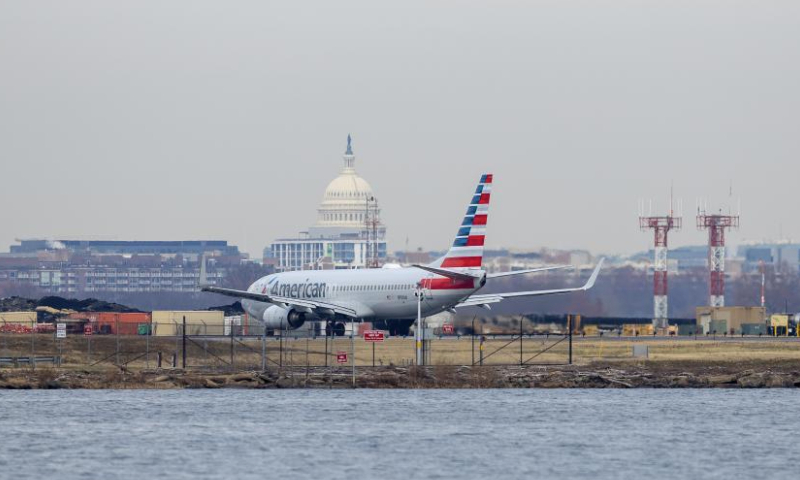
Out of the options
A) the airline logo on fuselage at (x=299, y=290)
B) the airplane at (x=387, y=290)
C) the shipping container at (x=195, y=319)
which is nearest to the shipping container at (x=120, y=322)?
the shipping container at (x=195, y=319)

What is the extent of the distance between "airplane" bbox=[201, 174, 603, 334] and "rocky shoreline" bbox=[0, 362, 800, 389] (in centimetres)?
2209

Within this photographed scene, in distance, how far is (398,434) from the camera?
6769cm

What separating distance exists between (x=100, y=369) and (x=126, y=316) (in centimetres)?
5123

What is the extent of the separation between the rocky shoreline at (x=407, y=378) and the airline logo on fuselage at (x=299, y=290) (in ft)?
124

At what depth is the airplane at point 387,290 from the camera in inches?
4695

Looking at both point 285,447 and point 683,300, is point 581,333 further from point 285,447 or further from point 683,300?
point 285,447

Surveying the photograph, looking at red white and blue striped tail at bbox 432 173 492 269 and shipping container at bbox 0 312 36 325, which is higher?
red white and blue striped tail at bbox 432 173 492 269

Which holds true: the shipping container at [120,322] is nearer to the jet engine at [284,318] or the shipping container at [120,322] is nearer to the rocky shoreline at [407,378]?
the jet engine at [284,318]

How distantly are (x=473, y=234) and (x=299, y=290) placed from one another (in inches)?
755

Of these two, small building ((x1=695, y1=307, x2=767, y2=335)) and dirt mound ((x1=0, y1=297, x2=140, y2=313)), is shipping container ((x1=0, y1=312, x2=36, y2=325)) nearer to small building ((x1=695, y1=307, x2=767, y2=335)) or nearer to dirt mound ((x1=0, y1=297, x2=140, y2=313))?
dirt mound ((x1=0, y1=297, x2=140, y2=313))

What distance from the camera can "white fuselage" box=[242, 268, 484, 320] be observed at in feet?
391

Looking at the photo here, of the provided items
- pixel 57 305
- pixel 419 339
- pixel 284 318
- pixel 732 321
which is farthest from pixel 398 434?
pixel 57 305

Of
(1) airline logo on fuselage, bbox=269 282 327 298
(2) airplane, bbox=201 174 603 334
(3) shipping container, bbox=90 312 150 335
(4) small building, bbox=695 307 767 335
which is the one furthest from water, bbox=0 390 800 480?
(4) small building, bbox=695 307 767 335

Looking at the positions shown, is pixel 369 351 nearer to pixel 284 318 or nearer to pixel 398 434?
pixel 284 318
